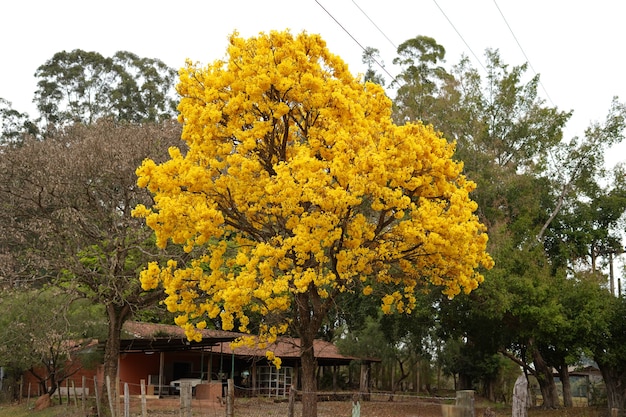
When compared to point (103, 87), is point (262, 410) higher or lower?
lower

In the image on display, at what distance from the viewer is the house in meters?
25.3

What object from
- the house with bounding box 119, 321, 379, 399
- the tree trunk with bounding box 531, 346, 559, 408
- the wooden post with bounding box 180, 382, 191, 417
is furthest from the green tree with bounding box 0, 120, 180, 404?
the tree trunk with bounding box 531, 346, 559, 408

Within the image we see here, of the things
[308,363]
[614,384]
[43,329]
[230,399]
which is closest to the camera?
[230,399]

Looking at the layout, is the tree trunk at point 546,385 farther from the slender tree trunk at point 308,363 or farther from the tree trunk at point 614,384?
the slender tree trunk at point 308,363

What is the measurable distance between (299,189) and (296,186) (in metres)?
0.07

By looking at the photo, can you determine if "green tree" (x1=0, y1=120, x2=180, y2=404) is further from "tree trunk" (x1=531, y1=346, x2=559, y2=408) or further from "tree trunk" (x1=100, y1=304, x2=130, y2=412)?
"tree trunk" (x1=531, y1=346, x2=559, y2=408)

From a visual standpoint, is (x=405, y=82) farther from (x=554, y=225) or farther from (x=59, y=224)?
(x=59, y=224)

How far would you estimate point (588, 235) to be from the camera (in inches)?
1172

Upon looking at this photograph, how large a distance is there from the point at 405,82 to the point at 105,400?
73.6 ft

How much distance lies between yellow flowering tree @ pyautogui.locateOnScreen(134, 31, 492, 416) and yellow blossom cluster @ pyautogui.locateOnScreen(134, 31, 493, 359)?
25mm

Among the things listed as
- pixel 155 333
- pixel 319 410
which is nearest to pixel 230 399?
pixel 319 410

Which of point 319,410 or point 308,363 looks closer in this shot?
point 308,363

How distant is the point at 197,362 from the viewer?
1247 inches

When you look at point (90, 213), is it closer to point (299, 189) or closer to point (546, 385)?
point (299, 189)
